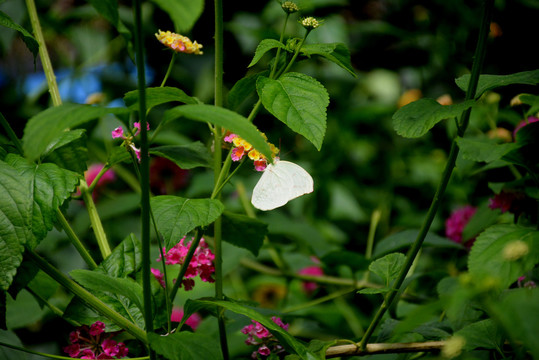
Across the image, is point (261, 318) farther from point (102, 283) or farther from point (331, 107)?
point (331, 107)

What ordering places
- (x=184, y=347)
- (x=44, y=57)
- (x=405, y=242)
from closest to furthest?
(x=184, y=347)
(x=44, y=57)
(x=405, y=242)

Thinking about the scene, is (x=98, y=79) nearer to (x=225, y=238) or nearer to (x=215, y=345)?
(x=225, y=238)

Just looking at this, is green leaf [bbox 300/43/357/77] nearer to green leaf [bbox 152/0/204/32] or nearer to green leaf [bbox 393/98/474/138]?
green leaf [bbox 393/98/474/138]

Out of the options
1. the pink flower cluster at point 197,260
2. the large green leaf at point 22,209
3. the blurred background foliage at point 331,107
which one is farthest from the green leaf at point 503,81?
the blurred background foliage at point 331,107

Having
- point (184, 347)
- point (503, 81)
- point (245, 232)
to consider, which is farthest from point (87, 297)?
point (503, 81)

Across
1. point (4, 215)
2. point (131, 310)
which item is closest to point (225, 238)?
point (131, 310)
